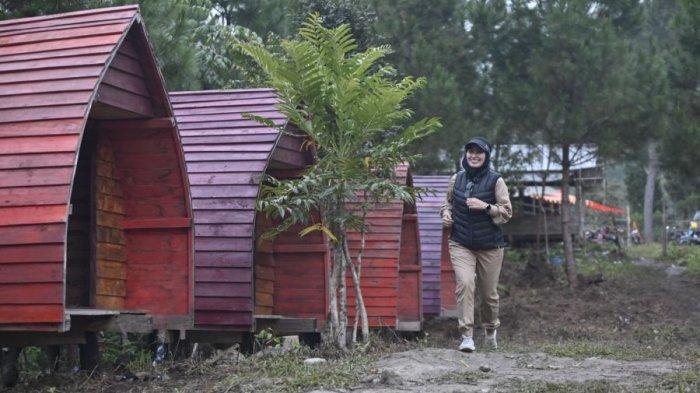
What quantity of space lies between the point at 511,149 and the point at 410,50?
3.82 meters

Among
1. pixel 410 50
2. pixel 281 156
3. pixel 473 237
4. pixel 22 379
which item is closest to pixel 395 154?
pixel 473 237

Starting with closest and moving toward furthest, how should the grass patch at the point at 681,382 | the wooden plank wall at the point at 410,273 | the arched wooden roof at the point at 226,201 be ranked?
1. the grass patch at the point at 681,382
2. the arched wooden roof at the point at 226,201
3. the wooden plank wall at the point at 410,273

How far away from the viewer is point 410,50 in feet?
84.4

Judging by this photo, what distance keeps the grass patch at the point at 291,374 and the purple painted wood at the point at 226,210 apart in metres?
1.69

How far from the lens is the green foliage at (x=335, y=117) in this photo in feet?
31.2

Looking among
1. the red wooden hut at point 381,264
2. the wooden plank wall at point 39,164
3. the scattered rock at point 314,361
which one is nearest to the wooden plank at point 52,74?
the wooden plank wall at point 39,164

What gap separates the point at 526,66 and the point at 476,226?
1504cm

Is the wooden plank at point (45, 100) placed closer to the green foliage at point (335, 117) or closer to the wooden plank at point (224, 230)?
the green foliage at point (335, 117)

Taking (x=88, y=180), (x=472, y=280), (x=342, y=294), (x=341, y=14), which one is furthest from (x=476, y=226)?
(x=341, y=14)

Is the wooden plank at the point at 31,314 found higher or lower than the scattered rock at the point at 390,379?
higher

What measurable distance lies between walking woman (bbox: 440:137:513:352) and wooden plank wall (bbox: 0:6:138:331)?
12.1 feet

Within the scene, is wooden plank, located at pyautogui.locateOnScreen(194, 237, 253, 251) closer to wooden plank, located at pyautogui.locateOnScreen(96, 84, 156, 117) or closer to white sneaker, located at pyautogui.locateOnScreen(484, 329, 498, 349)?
wooden plank, located at pyautogui.locateOnScreen(96, 84, 156, 117)

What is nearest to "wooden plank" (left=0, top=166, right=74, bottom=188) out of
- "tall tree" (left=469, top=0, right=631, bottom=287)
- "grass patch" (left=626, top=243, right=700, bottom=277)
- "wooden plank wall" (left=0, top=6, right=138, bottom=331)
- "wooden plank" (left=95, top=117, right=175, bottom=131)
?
"wooden plank wall" (left=0, top=6, right=138, bottom=331)

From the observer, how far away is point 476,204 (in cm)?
953
